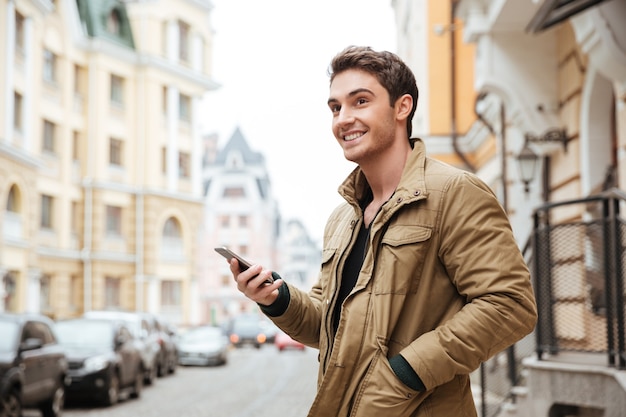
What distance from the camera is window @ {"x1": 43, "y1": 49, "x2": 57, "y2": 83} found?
1695 inches

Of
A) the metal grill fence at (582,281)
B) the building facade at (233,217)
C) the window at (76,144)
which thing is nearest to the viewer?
the metal grill fence at (582,281)

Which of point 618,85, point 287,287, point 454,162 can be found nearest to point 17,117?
point 454,162

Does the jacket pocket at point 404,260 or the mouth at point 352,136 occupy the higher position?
the mouth at point 352,136

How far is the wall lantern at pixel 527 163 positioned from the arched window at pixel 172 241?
38246mm

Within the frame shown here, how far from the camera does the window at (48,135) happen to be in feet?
142

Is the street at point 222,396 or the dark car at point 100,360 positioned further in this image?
the dark car at point 100,360

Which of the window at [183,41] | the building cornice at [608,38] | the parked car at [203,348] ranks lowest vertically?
the parked car at [203,348]

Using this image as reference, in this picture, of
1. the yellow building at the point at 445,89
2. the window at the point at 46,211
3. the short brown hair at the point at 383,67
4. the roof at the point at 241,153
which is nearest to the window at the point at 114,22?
the window at the point at 46,211

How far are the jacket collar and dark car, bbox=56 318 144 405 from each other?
15.9m

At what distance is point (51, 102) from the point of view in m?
43.2

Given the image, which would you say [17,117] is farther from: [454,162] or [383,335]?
[383,335]

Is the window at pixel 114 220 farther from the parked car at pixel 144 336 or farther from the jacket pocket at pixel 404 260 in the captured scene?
the jacket pocket at pixel 404 260

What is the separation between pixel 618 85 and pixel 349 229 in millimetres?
7723

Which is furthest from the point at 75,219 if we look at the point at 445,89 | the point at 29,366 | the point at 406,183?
the point at 406,183
